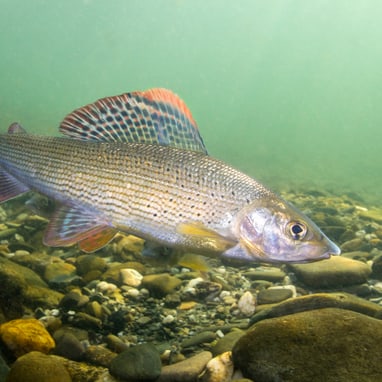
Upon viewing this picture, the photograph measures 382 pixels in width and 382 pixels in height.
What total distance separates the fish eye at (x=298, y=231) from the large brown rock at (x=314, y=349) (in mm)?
646

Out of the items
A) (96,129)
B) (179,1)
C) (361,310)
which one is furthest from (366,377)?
(179,1)

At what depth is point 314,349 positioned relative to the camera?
2.51 meters

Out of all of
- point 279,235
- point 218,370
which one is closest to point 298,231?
point 279,235

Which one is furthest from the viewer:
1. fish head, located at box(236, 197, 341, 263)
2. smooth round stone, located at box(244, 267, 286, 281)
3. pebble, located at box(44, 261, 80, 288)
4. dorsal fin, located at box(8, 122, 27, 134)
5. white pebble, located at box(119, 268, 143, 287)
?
smooth round stone, located at box(244, 267, 286, 281)

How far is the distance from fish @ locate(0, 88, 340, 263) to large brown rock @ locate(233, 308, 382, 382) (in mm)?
561

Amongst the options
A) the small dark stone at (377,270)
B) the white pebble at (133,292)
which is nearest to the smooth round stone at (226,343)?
the white pebble at (133,292)

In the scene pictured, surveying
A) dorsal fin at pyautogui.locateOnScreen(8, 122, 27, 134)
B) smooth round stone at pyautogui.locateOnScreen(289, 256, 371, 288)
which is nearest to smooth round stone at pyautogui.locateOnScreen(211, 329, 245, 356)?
smooth round stone at pyautogui.locateOnScreen(289, 256, 371, 288)

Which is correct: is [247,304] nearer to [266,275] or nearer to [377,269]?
[266,275]

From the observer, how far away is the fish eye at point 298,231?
9.92 feet

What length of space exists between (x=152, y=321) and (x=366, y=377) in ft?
7.09

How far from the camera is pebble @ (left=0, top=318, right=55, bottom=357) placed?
286 cm

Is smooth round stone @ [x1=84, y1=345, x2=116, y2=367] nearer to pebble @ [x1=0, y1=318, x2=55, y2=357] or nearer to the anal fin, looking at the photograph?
pebble @ [x1=0, y1=318, x2=55, y2=357]

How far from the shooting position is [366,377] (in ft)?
7.42

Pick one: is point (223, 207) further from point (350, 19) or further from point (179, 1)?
point (350, 19)
